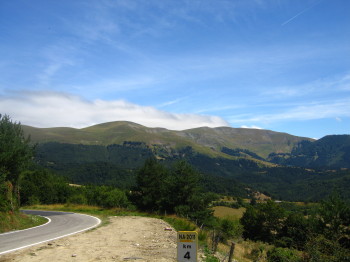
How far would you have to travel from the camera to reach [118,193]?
87.7m

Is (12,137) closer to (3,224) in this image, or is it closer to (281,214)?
(3,224)

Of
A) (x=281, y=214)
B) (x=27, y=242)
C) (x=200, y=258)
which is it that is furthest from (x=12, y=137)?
(x=281, y=214)

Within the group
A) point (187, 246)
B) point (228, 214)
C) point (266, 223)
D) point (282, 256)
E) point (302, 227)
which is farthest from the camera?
point (228, 214)

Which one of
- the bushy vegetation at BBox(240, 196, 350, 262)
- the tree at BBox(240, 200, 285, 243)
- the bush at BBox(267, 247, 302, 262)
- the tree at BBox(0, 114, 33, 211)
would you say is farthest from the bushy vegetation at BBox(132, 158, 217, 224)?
the tree at BBox(240, 200, 285, 243)

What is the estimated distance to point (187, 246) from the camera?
24.0 ft

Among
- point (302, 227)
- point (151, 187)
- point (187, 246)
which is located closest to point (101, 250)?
point (187, 246)

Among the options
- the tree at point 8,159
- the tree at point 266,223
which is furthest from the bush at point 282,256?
the tree at point 266,223

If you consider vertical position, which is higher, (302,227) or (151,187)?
(151,187)

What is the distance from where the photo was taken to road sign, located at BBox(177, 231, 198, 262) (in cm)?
722

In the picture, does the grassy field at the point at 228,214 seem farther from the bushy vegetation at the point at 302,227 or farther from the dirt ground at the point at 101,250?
the dirt ground at the point at 101,250

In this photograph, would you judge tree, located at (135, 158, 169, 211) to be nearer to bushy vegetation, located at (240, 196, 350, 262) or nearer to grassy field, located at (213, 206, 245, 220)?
bushy vegetation, located at (240, 196, 350, 262)

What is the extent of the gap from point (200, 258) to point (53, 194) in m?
82.8

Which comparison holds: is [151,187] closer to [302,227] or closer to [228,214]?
[302,227]

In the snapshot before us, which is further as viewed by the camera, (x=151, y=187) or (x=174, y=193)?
(x=151, y=187)
